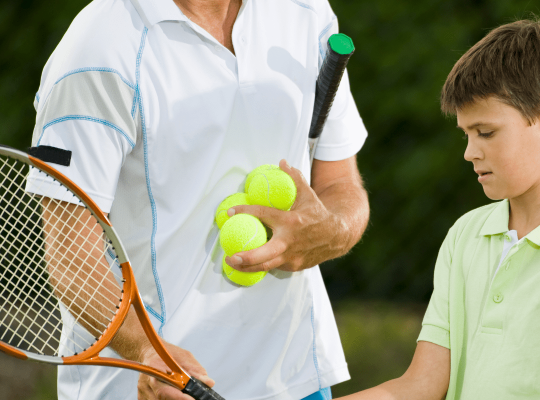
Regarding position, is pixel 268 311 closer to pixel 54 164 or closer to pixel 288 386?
pixel 288 386

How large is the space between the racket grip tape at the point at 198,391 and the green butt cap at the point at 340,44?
865 mm

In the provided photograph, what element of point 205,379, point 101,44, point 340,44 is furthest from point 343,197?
point 101,44

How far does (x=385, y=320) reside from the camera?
420cm

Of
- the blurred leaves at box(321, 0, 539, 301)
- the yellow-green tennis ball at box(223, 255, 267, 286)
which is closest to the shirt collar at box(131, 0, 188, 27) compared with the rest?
the yellow-green tennis ball at box(223, 255, 267, 286)

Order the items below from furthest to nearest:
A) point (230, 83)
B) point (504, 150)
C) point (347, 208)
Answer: point (347, 208)
point (230, 83)
point (504, 150)

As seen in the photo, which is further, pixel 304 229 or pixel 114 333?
pixel 304 229

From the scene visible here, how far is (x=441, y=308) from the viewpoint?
1609 mm

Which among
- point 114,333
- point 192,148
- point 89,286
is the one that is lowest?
point 114,333

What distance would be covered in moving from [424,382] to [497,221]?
414 mm

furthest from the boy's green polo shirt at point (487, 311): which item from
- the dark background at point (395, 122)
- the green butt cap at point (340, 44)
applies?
the dark background at point (395, 122)

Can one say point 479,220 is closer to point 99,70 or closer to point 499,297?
point 499,297

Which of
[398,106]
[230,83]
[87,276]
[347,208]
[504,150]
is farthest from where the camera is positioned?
[398,106]

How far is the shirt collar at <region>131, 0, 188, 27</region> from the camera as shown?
158 cm

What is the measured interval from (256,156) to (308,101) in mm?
216
